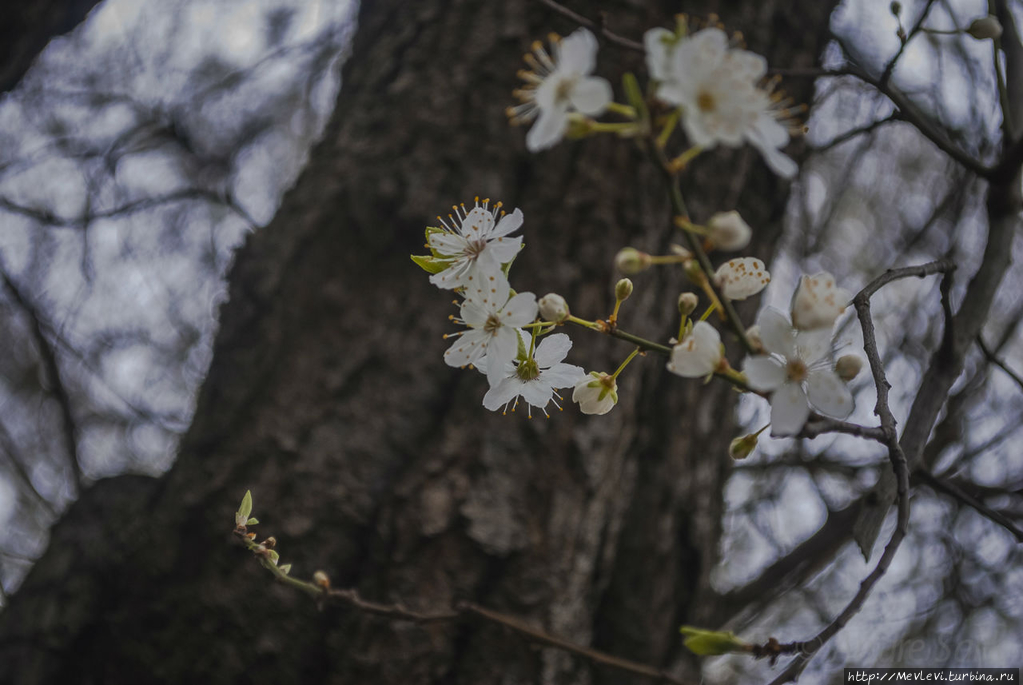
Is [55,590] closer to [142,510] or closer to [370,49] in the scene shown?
[142,510]

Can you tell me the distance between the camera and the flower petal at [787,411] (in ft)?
1.56

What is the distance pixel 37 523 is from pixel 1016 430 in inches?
162

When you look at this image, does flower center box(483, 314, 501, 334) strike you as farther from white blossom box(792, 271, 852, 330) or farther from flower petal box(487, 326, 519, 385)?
white blossom box(792, 271, 852, 330)

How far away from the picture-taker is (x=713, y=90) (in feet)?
1.48

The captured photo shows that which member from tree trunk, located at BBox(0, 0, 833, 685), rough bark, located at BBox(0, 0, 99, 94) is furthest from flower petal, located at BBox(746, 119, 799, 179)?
rough bark, located at BBox(0, 0, 99, 94)

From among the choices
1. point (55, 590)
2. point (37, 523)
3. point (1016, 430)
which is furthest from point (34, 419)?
point (1016, 430)

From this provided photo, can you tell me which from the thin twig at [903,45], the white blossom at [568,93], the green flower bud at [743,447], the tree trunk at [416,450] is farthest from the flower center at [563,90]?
the tree trunk at [416,450]

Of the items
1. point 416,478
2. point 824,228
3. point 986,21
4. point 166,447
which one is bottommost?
point 166,447

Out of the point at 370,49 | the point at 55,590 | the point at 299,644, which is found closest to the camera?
the point at 299,644

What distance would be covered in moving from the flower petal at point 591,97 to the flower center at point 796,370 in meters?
0.25

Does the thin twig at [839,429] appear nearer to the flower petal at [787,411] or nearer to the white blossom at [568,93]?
the flower petal at [787,411]

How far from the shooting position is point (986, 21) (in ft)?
2.70

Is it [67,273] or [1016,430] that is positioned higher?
[67,273]

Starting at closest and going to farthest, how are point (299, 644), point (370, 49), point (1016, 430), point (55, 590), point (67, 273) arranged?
point (299, 644) < point (55, 590) < point (370, 49) < point (1016, 430) < point (67, 273)
